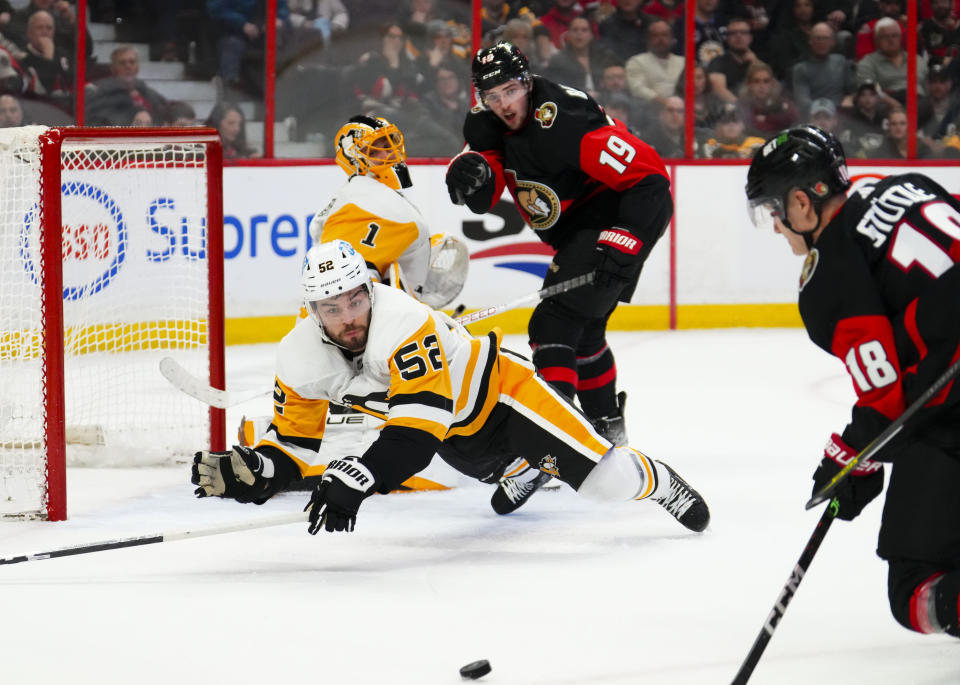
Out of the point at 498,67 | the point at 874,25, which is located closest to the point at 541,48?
the point at 874,25

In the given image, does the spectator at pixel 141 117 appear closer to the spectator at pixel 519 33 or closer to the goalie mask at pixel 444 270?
the spectator at pixel 519 33

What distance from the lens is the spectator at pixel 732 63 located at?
23.6 ft

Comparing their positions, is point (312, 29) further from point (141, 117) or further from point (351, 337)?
point (351, 337)

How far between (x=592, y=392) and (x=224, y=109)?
11.2ft

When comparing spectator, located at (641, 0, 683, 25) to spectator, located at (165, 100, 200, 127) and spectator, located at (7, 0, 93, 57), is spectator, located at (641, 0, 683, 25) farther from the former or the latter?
spectator, located at (7, 0, 93, 57)

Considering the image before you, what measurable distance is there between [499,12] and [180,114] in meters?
1.78

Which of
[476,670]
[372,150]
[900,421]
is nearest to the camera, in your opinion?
[900,421]

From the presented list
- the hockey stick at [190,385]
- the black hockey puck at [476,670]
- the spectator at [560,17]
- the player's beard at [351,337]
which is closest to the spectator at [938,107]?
the spectator at [560,17]

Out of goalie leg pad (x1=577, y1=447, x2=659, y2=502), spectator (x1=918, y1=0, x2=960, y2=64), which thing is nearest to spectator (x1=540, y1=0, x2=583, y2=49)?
spectator (x1=918, y1=0, x2=960, y2=64)

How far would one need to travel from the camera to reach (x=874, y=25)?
286 inches

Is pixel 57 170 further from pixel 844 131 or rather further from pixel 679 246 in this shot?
pixel 844 131

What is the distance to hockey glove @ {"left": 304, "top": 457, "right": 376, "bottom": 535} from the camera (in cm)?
262

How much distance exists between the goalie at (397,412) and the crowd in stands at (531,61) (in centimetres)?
386

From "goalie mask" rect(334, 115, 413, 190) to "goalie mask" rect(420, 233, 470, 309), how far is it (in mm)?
422
